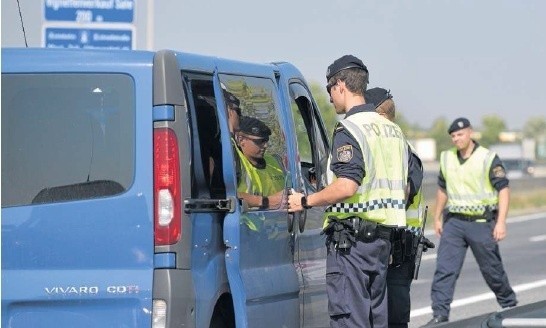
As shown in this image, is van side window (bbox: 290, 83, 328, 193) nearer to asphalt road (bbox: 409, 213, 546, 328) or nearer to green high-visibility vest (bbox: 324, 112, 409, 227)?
green high-visibility vest (bbox: 324, 112, 409, 227)

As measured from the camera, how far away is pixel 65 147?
6.20m

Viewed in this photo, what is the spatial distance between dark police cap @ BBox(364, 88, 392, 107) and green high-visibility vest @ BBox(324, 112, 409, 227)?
117cm

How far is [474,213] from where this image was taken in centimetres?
1232

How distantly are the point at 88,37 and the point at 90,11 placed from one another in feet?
0.89

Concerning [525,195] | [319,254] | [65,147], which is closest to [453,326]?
[65,147]

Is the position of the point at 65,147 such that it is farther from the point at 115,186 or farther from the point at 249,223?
the point at 249,223

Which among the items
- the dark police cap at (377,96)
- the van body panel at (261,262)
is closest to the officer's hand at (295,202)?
the van body panel at (261,262)

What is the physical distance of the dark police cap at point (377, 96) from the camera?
8648 mm

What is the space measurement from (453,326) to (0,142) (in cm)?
218

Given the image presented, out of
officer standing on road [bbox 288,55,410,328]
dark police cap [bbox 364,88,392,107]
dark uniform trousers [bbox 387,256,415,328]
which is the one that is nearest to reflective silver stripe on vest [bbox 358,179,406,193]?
officer standing on road [bbox 288,55,410,328]

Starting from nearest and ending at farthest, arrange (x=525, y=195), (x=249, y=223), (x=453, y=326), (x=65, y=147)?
1. (x=453, y=326)
2. (x=65, y=147)
3. (x=249, y=223)
4. (x=525, y=195)

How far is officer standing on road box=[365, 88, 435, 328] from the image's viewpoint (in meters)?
8.12

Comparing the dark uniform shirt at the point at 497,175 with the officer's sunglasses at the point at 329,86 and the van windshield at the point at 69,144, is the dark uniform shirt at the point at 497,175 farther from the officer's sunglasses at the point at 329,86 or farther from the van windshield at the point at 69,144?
the van windshield at the point at 69,144

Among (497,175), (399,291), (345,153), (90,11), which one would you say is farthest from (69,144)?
(90,11)
